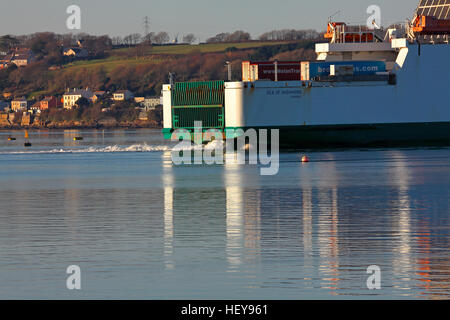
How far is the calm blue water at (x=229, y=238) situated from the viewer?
19625 mm

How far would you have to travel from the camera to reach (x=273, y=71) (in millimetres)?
95875

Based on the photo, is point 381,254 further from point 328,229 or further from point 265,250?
point 328,229

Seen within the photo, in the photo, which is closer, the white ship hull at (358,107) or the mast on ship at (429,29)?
the white ship hull at (358,107)

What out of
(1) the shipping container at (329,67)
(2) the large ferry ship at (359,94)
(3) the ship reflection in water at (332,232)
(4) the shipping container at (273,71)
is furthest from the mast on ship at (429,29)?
(3) the ship reflection in water at (332,232)

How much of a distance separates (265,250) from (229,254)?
1.10 m

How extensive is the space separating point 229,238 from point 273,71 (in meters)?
70.0

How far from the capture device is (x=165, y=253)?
24.2 metres

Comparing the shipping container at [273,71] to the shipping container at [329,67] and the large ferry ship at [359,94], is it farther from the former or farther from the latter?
the shipping container at [329,67]

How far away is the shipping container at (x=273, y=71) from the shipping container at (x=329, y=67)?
7.31 ft

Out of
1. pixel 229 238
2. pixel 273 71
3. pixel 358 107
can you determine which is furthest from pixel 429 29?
pixel 229 238

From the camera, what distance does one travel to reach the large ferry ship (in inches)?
3620

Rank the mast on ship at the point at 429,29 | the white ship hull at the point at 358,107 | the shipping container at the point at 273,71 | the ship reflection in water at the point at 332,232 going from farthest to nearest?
the shipping container at the point at 273,71 → the mast on ship at the point at 429,29 → the white ship hull at the point at 358,107 → the ship reflection in water at the point at 332,232

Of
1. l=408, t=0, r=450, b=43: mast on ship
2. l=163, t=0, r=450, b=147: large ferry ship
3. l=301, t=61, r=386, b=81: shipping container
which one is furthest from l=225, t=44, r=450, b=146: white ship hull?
l=408, t=0, r=450, b=43: mast on ship
